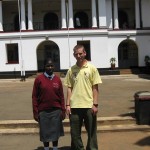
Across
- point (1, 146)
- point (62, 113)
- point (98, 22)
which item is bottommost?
point (1, 146)

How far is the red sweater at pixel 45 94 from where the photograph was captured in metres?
8.34

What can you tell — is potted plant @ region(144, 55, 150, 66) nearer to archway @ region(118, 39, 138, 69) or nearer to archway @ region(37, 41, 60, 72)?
archway @ region(118, 39, 138, 69)

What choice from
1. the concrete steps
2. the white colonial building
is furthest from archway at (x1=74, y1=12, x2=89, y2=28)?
the concrete steps

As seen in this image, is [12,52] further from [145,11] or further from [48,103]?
Answer: [48,103]

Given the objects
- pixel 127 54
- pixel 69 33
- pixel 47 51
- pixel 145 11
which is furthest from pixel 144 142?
pixel 145 11

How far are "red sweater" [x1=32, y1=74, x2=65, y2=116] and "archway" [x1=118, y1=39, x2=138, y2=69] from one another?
37.0 meters

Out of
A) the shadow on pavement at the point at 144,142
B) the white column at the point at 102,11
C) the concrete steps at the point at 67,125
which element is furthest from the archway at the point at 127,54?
the shadow on pavement at the point at 144,142

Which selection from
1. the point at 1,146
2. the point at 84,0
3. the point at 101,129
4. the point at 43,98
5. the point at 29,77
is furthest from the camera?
the point at 84,0

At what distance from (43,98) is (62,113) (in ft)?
1.64

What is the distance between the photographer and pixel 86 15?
47.1 metres

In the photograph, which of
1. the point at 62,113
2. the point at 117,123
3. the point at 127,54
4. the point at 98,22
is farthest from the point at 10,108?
the point at 127,54

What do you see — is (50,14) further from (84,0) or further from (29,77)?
(29,77)

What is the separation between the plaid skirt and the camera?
27.6ft

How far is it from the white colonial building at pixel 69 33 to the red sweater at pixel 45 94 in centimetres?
3208
